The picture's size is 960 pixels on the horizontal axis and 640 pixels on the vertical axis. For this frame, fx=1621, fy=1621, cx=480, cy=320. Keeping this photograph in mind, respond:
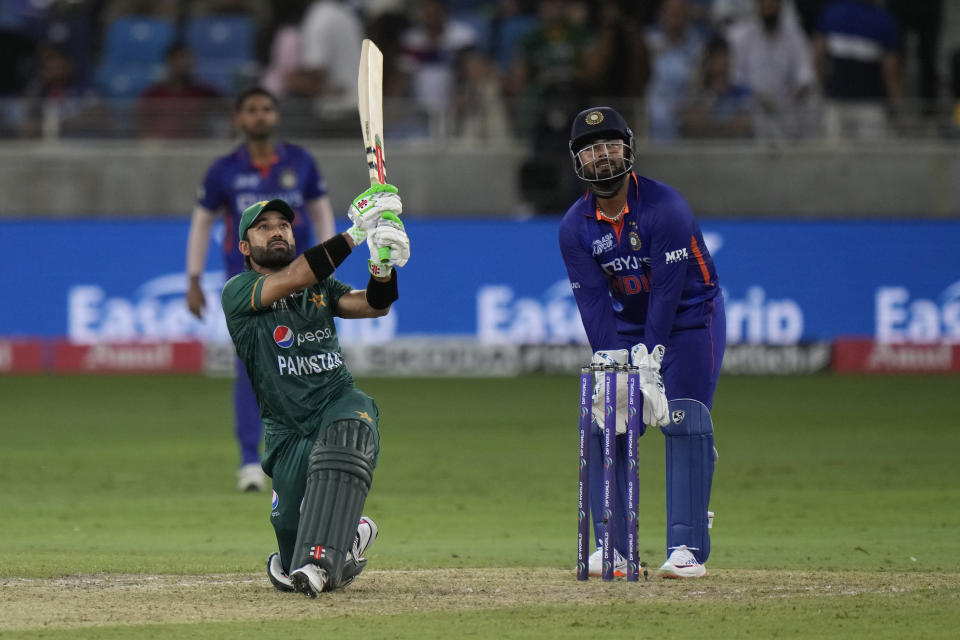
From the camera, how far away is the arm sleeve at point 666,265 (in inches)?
254

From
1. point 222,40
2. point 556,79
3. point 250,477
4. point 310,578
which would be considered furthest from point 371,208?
Answer: point 222,40

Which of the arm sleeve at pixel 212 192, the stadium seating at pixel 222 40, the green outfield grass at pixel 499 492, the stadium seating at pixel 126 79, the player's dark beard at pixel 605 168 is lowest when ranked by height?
the green outfield grass at pixel 499 492

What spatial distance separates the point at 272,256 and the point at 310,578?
1.32 metres

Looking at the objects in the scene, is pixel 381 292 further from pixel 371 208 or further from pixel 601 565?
pixel 601 565

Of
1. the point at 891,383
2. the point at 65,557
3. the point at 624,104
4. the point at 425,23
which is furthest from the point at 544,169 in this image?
the point at 65,557

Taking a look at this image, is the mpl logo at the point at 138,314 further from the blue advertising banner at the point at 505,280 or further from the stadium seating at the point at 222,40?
the stadium seating at the point at 222,40

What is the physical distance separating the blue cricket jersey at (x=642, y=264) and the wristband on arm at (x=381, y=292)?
0.78 metres

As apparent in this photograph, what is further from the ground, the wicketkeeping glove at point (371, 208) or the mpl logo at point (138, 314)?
the wicketkeeping glove at point (371, 208)

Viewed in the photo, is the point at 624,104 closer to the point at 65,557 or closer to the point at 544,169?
the point at 544,169

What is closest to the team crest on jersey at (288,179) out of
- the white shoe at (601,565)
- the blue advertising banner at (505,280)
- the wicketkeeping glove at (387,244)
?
the wicketkeeping glove at (387,244)

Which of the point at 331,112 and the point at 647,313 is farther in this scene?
the point at 331,112

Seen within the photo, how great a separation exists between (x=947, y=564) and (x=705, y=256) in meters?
1.77

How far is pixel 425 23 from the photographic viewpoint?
1794 centimetres

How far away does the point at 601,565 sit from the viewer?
6551 millimetres
